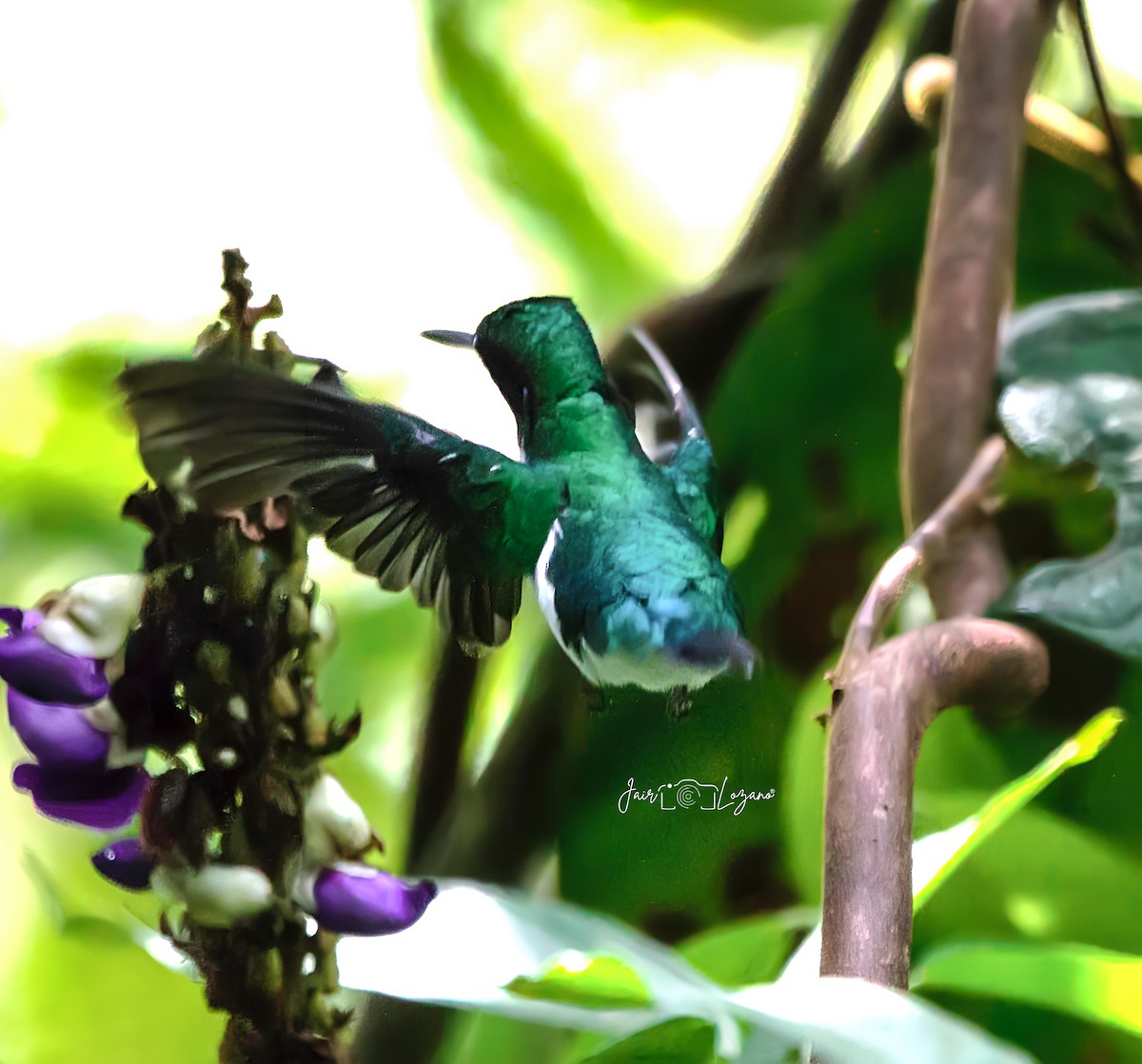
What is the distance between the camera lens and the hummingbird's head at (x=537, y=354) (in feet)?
1.08

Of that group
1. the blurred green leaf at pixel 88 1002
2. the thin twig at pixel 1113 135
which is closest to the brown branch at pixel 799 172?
the thin twig at pixel 1113 135

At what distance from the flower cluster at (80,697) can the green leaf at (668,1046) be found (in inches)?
5.9

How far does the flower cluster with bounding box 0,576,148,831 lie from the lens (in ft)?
0.96

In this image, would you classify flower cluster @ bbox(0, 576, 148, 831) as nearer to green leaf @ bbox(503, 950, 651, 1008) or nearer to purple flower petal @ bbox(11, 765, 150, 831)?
purple flower petal @ bbox(11, 765, 150, 831)

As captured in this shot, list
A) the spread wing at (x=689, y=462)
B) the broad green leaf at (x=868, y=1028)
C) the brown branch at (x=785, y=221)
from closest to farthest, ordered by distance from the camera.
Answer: the broad green leaf at (x=868, y=1028) → the spread wing at (x=689, y=462) → the brown branch at (x=785, y=221)

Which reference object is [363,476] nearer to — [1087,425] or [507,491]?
[507,491]

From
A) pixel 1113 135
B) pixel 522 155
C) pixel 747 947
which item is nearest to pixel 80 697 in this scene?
pixel 747 947

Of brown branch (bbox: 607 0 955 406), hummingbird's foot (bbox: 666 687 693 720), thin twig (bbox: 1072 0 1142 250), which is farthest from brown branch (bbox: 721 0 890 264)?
hummingbird's foot (bbox: 666 687 693 720)

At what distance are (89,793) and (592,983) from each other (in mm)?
147

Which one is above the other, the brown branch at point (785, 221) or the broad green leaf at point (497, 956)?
the brown branch at point (785, 221)

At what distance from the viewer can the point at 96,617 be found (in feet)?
0.98

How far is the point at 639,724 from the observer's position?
33 centimetres

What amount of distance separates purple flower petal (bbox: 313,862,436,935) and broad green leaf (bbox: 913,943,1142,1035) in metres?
0.18

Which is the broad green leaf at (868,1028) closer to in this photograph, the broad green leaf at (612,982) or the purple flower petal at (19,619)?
the broad green leaf at (612,982)
